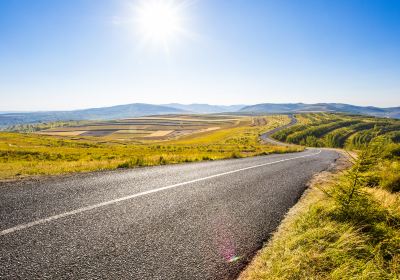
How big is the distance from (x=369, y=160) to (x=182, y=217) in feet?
13.5

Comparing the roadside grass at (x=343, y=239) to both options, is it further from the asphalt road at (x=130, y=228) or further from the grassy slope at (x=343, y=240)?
the asphalt road at (x=130, y=228)

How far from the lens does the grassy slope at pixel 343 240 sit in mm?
3318

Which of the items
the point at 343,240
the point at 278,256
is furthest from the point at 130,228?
the point at 343,240

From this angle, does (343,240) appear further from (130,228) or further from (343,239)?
(130,228)

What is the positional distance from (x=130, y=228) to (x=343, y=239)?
363cm

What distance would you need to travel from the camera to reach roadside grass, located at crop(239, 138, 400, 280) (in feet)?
10.9

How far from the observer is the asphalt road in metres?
3.38

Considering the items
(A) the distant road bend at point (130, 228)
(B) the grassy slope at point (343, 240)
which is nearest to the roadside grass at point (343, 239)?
(B) the grassy slope at point (343, 240)

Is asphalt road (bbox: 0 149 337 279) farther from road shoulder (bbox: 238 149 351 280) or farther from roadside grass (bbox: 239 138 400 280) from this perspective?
roadside grass (bbox: 239 138 400 280)

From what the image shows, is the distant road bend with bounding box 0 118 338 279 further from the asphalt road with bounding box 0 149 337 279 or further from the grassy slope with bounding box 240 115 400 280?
the grassy slope with bounding box 240 115 400 280

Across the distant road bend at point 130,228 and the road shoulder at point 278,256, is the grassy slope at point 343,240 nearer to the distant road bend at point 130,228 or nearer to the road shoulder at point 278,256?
the road shoulder at point 278,256

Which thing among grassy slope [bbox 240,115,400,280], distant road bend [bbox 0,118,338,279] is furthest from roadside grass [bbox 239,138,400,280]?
distant road bend [bbox 0,118,338,279]

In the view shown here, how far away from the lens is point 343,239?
13.2ft

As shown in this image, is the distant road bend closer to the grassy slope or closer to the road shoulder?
the road shoulder
